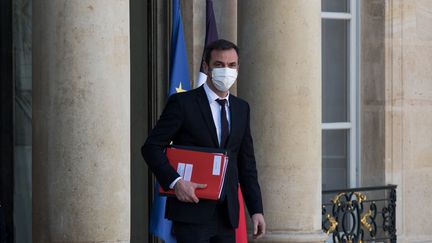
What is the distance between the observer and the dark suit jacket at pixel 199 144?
6.99m

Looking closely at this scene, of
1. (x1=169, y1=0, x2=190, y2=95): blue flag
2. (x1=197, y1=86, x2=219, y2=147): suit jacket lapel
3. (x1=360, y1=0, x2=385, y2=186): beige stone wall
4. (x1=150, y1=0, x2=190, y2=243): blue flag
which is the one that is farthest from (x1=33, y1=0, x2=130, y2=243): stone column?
(x1=360, y1=0, x2=385, y2=186): beige stone wall

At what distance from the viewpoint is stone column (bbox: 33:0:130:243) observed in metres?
7.72

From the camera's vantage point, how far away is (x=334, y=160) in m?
11.5

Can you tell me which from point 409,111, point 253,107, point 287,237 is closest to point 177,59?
point 253,107

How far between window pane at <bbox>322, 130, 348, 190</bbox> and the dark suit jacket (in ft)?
13.8

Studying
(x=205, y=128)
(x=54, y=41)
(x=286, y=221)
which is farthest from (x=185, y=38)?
(x=205, y=128)

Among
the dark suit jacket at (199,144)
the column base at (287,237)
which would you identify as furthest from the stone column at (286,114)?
the dark suit jacket at (199,144)

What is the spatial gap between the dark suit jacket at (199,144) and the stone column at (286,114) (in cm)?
190

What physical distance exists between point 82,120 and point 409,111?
456 centimetres

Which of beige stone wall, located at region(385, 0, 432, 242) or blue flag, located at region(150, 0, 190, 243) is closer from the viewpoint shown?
blue flag, located at region(150, 0, 190, 243)

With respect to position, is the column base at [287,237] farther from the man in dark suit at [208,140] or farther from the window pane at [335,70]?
the window pane at [335,70]

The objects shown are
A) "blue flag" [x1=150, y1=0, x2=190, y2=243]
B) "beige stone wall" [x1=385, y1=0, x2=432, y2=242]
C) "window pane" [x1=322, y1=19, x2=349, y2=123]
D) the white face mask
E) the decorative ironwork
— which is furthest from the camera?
"window pane" [x1=322, y1=19, x2=349, y2=123]

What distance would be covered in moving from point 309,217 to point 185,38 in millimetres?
2054

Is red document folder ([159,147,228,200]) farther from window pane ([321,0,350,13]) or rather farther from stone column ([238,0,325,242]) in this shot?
window pane ([321,0,350,13])
